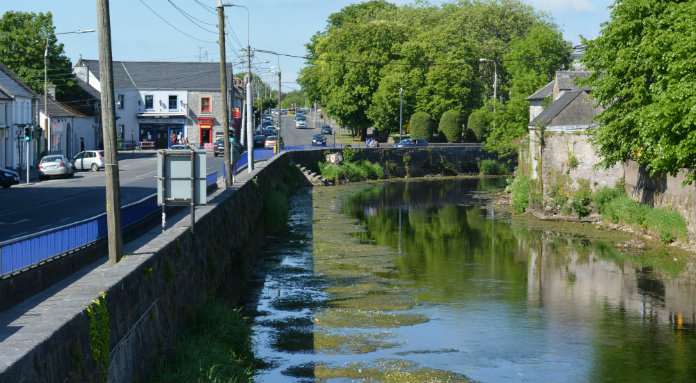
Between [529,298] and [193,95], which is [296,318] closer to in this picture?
[529,298]

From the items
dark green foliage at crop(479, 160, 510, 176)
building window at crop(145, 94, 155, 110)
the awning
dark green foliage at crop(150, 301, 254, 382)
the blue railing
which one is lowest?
dark green foliage at crop(150, 301, 254, 382)

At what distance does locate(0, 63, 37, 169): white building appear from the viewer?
58.2m

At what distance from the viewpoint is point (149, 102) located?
306 feet

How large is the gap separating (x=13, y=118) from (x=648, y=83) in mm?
44386

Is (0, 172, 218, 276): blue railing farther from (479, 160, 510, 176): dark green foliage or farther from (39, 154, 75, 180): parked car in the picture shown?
(479, 160, 510, 176): dark green foliage

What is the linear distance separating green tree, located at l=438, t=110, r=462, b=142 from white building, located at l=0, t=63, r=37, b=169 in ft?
156

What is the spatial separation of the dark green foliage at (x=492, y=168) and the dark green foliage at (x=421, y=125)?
458 inches

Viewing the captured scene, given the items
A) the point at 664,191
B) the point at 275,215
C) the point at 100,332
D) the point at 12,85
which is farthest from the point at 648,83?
the point at 12,85

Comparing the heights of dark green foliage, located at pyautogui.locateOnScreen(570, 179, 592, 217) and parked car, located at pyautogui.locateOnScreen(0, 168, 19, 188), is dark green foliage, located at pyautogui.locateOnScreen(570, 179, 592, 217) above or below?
below

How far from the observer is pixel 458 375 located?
721 inches

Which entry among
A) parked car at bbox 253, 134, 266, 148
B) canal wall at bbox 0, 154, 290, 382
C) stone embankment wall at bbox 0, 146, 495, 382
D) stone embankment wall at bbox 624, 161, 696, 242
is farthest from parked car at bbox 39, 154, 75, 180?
parked car at bbox 253, 134, 266, 148

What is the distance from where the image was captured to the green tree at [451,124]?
96375 millimetres

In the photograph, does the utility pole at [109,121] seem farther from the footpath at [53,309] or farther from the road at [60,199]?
the road at [60,199]

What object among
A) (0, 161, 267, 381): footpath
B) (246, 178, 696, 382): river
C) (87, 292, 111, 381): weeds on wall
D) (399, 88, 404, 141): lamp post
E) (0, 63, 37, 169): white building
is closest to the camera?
(0, 161, 267, 381): footpath
